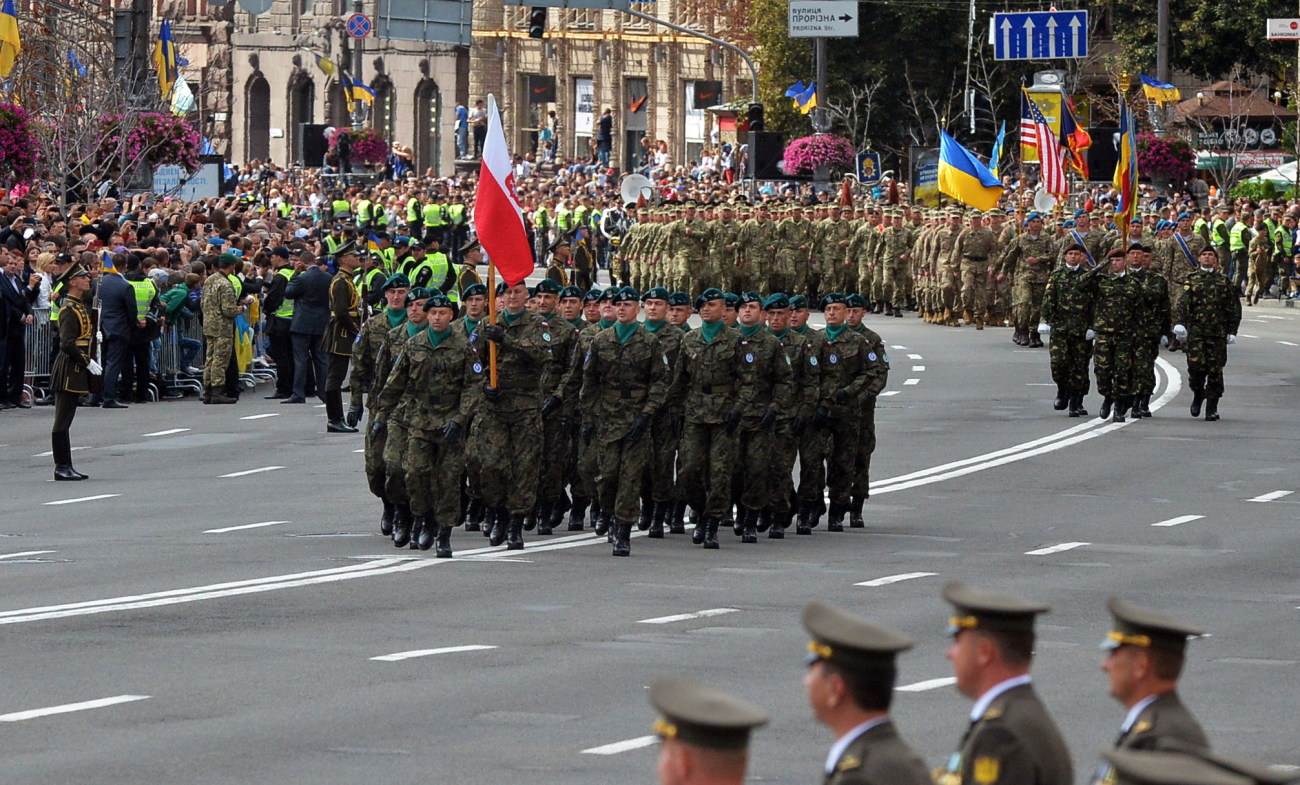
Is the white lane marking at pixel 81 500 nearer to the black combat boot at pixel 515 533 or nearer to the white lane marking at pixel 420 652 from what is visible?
the black combat boot at pixel 515 533

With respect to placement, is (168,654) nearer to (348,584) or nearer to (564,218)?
(348,584)

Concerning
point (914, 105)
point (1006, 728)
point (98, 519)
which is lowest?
point (98, 519)

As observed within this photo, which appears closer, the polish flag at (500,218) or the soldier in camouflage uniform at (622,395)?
the soldier in camouflage uniform at (622,395)

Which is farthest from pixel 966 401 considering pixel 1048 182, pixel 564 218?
pixel 564 218

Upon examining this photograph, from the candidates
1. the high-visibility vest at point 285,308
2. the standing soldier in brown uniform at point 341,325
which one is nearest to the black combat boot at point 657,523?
the standing soldier in brown uniform at point 341,325

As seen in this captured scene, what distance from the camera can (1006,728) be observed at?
532 centimetres

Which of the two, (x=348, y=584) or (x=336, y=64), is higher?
(x=336, y=64)

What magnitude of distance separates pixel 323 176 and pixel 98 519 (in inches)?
1816

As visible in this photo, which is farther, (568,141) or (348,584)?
(568,141)

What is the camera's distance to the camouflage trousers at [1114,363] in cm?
2434

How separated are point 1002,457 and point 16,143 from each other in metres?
16.7

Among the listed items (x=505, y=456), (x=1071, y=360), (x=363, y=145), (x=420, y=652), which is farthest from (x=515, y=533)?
(x=363, y=145)

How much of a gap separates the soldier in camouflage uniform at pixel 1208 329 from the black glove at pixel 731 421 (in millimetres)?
9457

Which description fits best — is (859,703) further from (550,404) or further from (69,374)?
(69,374)
